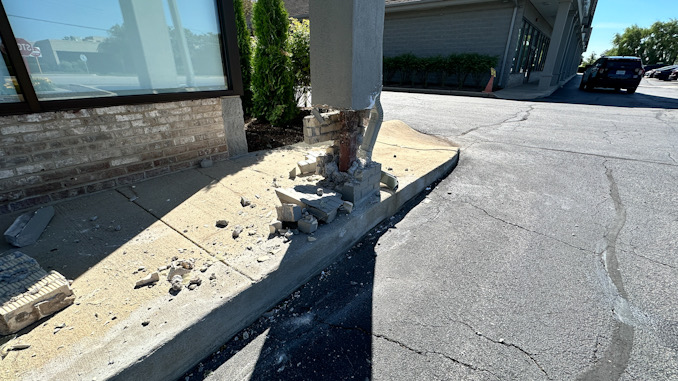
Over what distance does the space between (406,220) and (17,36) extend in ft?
13.9

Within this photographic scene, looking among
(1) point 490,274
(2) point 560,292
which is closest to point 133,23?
(1) point 490,274

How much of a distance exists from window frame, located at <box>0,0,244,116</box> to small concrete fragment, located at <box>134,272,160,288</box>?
229cm

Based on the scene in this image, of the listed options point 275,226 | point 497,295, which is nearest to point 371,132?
point 275,226

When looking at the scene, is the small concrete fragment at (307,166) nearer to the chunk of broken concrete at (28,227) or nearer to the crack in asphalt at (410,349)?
the crack in asphalt at (410,349)

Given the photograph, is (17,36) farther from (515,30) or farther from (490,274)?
(515,30)


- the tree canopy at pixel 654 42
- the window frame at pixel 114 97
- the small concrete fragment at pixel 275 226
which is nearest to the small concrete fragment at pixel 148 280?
the small concrete fragment at pixel 275 226

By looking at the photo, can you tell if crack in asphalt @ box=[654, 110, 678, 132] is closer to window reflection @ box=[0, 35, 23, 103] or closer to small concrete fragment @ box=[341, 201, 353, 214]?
small concrete fragment @ box=[341, 201, 353, 214]

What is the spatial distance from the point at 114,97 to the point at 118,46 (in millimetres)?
622

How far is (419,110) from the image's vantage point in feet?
32.2

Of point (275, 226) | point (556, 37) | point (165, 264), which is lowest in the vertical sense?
point (165, 264)

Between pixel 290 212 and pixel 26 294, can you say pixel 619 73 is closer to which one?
pixel 290 212

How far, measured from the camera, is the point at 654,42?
57031 mm

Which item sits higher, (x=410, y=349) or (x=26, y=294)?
(x=26, y=294)

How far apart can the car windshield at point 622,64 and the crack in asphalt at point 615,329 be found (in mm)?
16205
